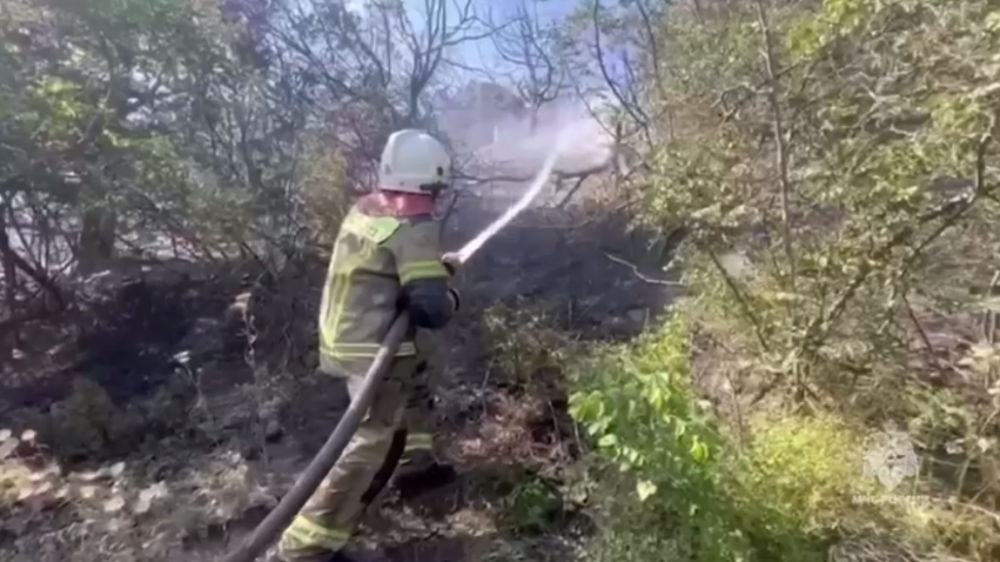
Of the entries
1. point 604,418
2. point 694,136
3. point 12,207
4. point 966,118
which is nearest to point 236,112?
point 12,207

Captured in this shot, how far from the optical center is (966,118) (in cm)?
279

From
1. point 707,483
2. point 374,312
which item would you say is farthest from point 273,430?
point 707,483

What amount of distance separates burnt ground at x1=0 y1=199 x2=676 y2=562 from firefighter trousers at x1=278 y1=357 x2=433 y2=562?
1.15ft

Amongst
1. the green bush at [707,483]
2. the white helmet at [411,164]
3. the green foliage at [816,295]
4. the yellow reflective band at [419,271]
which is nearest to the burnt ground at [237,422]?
the green foliage at [816,295]

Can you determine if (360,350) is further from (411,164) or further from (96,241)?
(96,241)

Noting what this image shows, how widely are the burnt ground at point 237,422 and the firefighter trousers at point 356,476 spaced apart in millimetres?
351

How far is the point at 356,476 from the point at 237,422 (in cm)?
146

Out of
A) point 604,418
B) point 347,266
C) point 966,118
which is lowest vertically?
point 604,418

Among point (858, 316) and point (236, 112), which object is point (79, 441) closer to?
point (236, 112)

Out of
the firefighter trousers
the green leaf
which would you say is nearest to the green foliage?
the green leaf

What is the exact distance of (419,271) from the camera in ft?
10.6

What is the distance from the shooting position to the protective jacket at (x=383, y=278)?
3.22 meters

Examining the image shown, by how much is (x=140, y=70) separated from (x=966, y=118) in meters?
4.01

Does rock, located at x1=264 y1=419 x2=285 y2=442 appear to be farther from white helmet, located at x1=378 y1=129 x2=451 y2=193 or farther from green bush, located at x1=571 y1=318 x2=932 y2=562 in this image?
green bush, located at x1=571 y1=318 x2=932 y2=562
